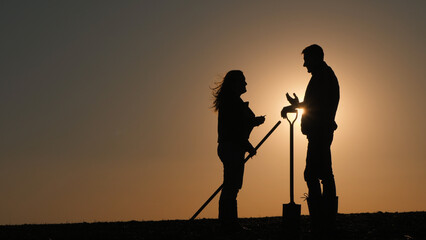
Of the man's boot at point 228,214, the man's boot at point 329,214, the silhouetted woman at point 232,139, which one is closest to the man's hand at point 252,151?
the silhouetted woman at point 232,139

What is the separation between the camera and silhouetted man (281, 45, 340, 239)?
29.0 feet

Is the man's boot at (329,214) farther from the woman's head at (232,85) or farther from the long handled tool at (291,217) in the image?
the woman's head at (232,85)

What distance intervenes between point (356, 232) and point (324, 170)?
1249mm

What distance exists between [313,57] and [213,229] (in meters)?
3.57

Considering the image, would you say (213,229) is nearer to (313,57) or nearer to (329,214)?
(329,214)

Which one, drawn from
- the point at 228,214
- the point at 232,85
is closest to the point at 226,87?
the point at 232,85

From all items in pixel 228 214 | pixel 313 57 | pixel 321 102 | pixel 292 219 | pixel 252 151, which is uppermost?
pixel 313 57

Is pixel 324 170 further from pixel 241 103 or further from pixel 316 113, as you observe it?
pixel 241 103

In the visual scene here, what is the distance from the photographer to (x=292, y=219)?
9.05 m

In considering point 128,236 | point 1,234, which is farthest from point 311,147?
point 1,234

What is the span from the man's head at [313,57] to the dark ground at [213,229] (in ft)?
8.60

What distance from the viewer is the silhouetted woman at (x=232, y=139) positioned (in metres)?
9.74

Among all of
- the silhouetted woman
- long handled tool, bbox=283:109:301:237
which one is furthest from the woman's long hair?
long handled tool, bbox=283:109:301:237

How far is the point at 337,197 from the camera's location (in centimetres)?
901
